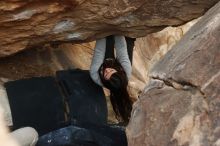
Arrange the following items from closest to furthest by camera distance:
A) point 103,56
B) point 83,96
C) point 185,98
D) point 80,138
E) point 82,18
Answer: point 185,98 → point 80,138 → point 82,18 → point 103,56 → point 83,96

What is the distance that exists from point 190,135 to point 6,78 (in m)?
2.82

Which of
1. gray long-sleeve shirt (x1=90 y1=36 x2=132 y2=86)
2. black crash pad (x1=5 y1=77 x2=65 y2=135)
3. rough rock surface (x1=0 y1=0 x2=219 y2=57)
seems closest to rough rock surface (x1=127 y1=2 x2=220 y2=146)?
rough rock surface (x1=0 y1=0 x2=219 y2=57)

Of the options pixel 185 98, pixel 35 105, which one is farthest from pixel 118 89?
pixel 185 98

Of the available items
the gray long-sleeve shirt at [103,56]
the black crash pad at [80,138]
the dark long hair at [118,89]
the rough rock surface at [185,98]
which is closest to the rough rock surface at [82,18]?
the gray long-sleeve shirt at [103,56]

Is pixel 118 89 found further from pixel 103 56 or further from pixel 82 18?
pixel 82 18

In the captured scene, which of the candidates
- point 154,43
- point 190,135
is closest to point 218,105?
point 190,135

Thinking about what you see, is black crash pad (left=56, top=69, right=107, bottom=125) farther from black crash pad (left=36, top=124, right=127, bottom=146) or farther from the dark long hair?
black crash pad (left=36, top=124, right=127, bottom=146)

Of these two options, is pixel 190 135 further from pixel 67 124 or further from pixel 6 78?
pixel 6 78

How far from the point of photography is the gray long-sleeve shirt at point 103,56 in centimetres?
498

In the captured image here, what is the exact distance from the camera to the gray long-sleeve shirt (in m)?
4.98

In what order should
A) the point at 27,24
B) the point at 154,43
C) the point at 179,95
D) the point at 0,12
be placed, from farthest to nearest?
1. the point at 154,43
2. the point at 27,24
3. the point at 0,12
4. the point at 179,95

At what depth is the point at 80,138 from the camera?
170 inches

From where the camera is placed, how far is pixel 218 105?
8.72ft

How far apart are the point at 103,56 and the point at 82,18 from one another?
0.66 m
